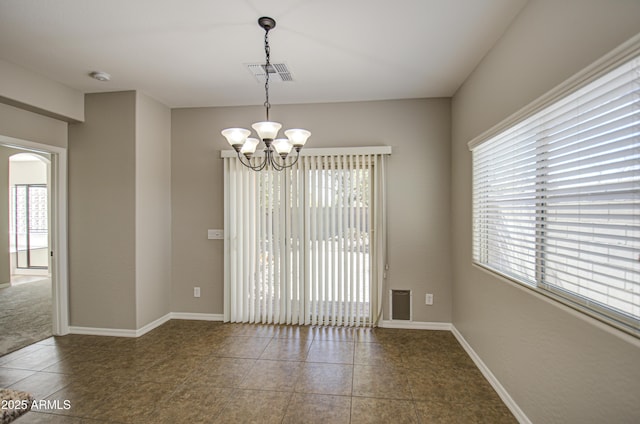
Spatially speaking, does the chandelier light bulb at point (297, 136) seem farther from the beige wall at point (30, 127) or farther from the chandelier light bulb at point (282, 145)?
the beige wall at point (30, 127)

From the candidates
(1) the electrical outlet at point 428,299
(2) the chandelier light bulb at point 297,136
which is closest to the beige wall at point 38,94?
(2) the chandelier light bulb at point 297,136

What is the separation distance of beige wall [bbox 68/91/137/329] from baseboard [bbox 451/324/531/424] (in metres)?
3.56

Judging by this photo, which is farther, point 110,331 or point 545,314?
point 110,331

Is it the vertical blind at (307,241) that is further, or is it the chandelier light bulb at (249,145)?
the vertical blind at (307,241)

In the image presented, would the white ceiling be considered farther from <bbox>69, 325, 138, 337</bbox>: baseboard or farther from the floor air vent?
<bbox>69, 325, 138, 337</bbox>: baseboard

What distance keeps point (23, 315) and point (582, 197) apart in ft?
19.7

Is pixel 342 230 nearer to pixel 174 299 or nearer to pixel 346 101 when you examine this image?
pixel 346 101

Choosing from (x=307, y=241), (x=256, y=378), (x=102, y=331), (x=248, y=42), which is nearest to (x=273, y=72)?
(x=248, y=42)

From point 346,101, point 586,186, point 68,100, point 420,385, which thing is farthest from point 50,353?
point 586,186

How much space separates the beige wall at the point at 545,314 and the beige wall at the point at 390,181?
0.60 metres

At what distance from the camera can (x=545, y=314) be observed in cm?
179

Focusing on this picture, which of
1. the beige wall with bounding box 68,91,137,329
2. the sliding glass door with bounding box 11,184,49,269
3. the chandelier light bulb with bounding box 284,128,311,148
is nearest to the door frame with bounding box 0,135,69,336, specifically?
the beige wall with bounding box 68,91,137,329

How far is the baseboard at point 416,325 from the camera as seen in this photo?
370 centimetres

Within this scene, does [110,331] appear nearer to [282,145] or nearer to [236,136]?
[236,136]
